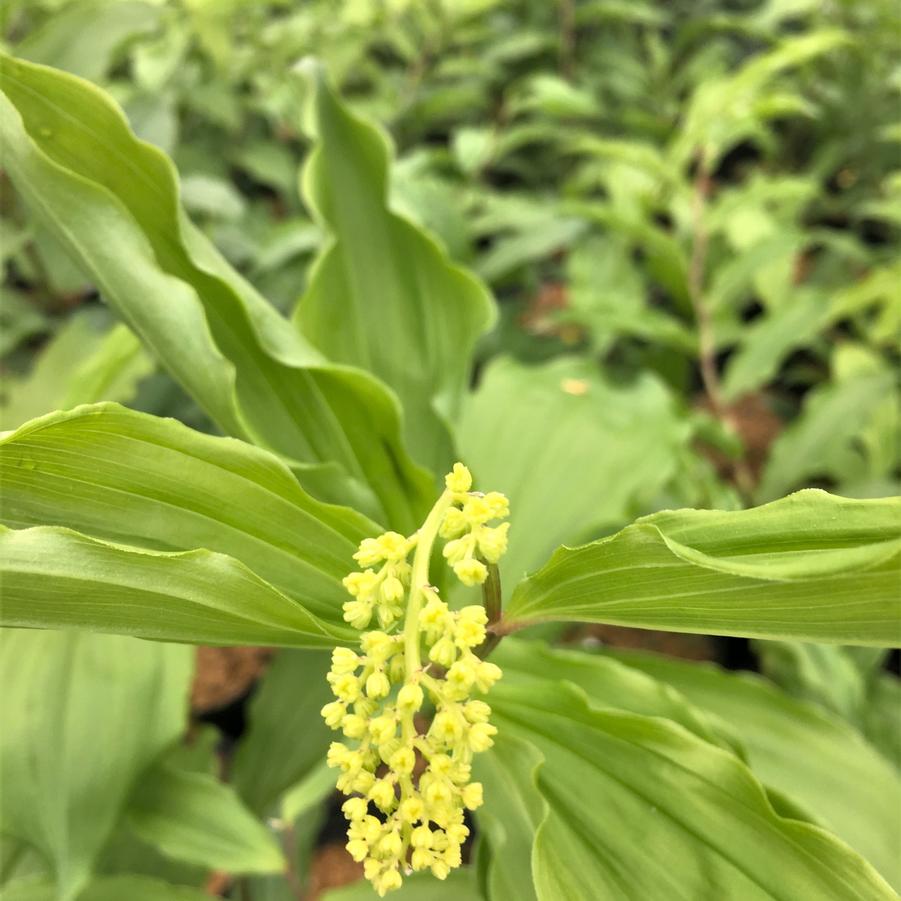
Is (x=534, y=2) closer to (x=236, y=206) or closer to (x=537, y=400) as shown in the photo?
(x=236, y=206)

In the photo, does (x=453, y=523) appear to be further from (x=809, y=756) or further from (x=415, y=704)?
(x=809, y=756)

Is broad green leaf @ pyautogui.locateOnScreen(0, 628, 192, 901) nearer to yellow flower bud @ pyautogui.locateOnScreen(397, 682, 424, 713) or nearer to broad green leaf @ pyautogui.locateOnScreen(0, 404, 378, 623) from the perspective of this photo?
broad green leaf @ pyautogui.locateOnScreen(0, 404, 378, 623)

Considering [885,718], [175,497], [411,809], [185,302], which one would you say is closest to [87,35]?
[185,302]

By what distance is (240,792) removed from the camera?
856mm

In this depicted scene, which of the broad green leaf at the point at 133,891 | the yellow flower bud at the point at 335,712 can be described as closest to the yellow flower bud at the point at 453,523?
the yellow flower bud at the point at 335,712

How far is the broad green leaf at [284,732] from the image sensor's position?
82 cm

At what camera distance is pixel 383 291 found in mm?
731

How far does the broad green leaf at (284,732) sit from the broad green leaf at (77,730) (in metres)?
0.18

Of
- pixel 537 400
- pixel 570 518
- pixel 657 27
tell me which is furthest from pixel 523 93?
pixel 570 518

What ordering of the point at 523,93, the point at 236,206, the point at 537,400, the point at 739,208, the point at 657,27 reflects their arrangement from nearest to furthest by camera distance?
the point at 537,400 → the point at 236,206 → the point at 739,208 → the point at 523,93 → the point at 657,27

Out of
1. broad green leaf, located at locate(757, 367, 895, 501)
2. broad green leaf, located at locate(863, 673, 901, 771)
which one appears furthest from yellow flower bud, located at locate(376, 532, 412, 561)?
broad green leaf, located at locate(757, 367, 895, 501)

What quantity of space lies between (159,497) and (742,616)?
1.07 feet

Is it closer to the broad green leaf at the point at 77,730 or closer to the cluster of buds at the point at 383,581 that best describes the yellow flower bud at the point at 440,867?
the cluster of buds at the point at 383,581

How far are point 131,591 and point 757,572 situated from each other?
0.29 metres
